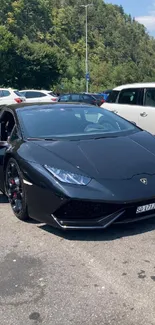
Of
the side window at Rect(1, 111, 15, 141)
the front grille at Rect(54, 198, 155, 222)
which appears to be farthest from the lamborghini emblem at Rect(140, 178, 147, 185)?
the side window at Rect(1, 111, 15, 141)

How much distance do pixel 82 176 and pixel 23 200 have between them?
77cm

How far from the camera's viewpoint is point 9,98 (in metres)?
19.2

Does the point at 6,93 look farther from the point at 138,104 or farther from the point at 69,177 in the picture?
the point at 69,177

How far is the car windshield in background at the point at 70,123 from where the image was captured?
15.0 ft

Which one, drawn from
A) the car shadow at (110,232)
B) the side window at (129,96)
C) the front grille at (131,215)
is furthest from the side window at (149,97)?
the front grille at (131,215)

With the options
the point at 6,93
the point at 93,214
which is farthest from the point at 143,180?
the point at 6,93

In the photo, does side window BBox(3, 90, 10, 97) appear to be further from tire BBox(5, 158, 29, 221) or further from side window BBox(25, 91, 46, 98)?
tire BBox(5, 158, 29, 221)

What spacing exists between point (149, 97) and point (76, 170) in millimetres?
5079

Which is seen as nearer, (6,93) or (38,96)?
(6,93)

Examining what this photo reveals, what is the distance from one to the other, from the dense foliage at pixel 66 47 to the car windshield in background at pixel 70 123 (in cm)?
3359

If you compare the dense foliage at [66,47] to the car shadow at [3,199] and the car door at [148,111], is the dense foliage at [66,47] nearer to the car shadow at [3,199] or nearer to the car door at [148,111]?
the car door at [148,111]

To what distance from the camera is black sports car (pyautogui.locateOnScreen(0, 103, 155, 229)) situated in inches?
145

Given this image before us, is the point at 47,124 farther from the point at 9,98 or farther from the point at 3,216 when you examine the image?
the point at 9,98

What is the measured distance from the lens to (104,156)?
13.3 ft
